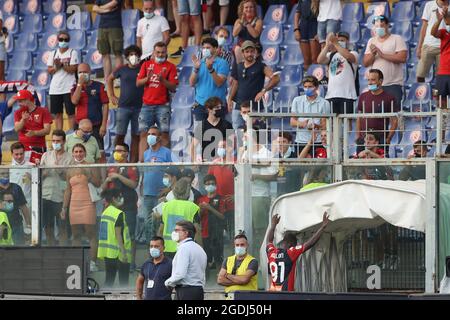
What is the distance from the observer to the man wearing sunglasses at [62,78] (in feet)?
85.8

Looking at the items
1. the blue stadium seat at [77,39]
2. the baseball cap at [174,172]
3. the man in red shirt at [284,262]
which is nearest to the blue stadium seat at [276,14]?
the blue stadium seat at [77,39]

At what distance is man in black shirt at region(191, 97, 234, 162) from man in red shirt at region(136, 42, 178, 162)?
142 centimetres

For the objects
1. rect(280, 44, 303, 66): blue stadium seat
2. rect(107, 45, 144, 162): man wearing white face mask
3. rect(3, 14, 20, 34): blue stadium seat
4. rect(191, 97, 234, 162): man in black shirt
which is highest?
rect(3, 14, 20, 34): blue stadium seat

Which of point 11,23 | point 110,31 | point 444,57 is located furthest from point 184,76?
point 444,57

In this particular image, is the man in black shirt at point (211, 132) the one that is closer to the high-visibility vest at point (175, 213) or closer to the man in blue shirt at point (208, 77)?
the man in blue shirt at point (208, 77)

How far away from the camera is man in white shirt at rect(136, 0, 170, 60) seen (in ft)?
86.3

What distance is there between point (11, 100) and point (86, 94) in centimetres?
187

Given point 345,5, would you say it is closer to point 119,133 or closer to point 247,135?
point 119,133

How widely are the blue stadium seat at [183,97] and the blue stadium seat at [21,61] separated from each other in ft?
12.5

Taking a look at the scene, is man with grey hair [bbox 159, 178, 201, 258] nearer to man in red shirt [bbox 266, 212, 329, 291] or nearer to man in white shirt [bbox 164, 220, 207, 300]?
man in red shirt [bbox 266, 212, 329, 291]

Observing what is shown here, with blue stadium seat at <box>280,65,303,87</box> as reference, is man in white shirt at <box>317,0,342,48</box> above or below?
above

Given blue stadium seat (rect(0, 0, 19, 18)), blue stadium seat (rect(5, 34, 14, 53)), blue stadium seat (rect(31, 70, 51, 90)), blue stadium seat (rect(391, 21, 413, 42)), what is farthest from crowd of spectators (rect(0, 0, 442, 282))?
blue stadium seat (rect(0, 0, 19, 18))

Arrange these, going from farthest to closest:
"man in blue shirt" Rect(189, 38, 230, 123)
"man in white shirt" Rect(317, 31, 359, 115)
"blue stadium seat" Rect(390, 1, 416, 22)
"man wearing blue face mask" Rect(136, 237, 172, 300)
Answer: "blue stadium seat" Rect(390, 1, 416, 22) < "man in blue shirt" Rect(189, 38, 230, 123) < "man in white shirt" Rect(317, 31, 359, 115) < "man wearing blue face mask" Rect(136, 237, 172, 300)
